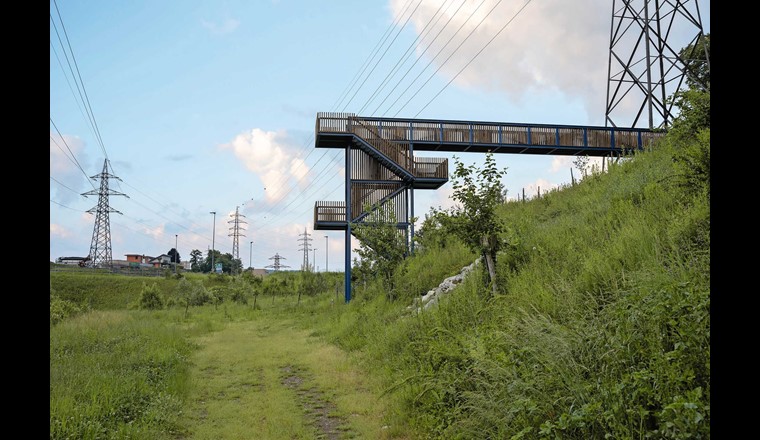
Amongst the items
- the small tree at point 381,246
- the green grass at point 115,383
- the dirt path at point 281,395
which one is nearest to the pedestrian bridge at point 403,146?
the small tree at point 381,246

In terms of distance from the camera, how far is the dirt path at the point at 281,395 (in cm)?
754

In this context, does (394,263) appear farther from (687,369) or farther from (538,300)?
(687,369)

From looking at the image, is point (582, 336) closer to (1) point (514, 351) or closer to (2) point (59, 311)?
(1) point (514, 351)

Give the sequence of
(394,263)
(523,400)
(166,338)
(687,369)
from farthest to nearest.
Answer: (394,263), (166,338), (523,400), (687,369)

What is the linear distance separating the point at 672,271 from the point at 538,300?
2.24 meters

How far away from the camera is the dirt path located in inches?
297

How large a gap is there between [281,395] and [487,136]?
20.9 meters

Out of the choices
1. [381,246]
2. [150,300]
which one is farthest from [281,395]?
[150,300]

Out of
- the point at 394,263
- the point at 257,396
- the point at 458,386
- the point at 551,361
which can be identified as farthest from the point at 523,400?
the point at 394,263

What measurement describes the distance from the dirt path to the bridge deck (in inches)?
523

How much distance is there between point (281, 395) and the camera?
9.52 meters

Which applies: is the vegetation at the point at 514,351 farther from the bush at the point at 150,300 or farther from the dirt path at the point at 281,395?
the bush at the point at 150,300

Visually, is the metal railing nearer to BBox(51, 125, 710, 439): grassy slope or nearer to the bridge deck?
the bridge deck
